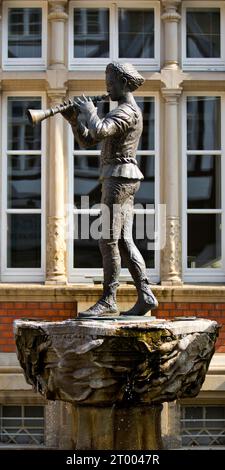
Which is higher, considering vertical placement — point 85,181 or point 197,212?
point 85,181

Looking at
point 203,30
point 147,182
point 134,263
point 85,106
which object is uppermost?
point 203,30

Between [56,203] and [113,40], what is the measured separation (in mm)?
1849

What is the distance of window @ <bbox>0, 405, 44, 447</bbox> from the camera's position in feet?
33.2

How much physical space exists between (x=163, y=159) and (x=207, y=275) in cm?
128

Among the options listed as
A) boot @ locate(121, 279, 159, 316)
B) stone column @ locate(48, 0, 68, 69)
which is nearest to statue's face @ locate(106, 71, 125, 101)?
boot @ locate(121, 279, 159, 316)

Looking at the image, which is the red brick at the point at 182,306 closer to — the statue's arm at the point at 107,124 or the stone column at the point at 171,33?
the stone column at the point at 171,33

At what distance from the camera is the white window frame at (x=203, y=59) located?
10.6 m

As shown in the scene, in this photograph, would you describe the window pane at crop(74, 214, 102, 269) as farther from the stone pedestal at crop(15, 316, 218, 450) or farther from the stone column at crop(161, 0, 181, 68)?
the stone pedestal at crop(15, 316, 218, 450)

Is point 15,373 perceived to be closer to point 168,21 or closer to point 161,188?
point 161,188

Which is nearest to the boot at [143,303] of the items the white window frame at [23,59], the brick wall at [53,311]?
the brick wall at [53,311]

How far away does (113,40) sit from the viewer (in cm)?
1072

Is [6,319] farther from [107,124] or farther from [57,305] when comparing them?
[107,124]

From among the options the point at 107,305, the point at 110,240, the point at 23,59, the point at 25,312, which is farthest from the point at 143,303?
the point at 23,59

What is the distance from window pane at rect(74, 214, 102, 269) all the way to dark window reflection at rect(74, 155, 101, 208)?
17 cm
